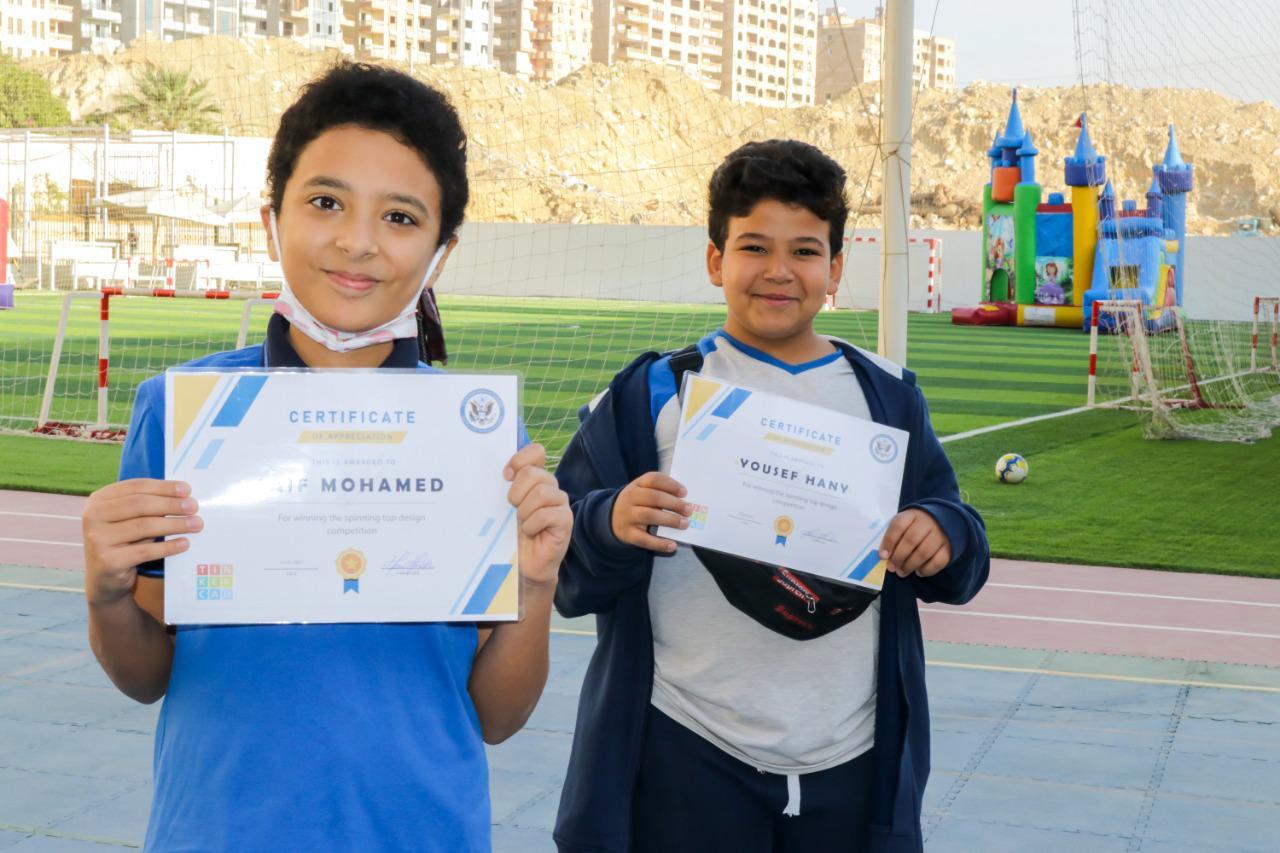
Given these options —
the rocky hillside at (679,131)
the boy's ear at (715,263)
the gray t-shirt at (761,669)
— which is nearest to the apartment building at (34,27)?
the rocky hillside at (679,131)

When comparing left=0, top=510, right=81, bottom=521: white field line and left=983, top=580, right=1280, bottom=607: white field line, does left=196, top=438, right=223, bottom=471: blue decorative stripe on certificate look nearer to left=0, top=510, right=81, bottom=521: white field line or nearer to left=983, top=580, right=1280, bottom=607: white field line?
left=983, top=580, right=1280, bottom=607: white field line

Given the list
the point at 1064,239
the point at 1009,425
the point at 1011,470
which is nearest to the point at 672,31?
the point at 1064,239

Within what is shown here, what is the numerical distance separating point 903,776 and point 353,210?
1.26 m

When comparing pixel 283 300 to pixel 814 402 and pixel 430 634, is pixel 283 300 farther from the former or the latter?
pixel 814 402

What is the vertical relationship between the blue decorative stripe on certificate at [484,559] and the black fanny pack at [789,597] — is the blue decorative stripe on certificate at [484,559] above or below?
above

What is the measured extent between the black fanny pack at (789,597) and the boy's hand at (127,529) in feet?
3.21

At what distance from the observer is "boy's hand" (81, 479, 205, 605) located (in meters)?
1.70

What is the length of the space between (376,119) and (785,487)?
91 cm

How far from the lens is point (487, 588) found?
186 centimetres

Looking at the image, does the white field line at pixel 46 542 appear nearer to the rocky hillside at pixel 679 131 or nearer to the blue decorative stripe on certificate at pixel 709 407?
the blue decorative stripe on certificate at pixel 709 407

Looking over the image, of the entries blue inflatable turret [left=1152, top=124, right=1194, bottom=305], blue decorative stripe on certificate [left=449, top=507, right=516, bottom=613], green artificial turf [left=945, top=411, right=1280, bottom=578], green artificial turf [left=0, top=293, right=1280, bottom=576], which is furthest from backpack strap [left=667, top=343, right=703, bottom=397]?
blue inflatable turret [left=1152, top=124, right=1194, bottom=305]

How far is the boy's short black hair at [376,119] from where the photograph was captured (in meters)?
1.92

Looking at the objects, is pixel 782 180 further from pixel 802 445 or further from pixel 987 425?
pixel 987 425
